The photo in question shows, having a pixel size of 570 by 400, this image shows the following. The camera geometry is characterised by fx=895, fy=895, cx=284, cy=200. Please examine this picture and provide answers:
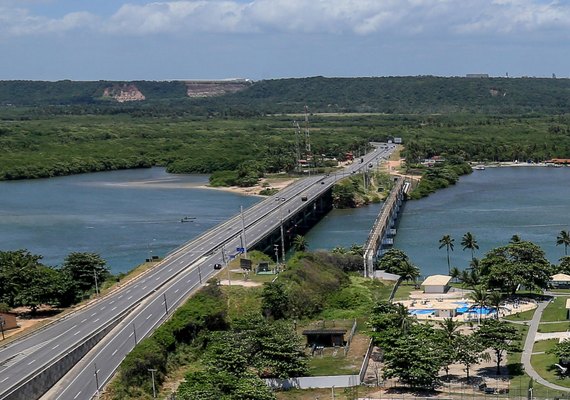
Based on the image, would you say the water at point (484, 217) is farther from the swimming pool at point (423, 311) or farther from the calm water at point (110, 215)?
the calm water at point (110, 215)

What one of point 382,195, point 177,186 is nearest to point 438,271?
point 382,195

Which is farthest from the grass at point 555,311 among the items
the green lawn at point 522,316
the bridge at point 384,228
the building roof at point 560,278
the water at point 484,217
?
the water at point 484,217

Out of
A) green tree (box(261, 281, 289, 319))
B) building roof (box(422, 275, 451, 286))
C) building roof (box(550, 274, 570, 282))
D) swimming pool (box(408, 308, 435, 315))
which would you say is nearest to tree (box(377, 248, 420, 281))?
building roof (box(422, 275, 451, 286))

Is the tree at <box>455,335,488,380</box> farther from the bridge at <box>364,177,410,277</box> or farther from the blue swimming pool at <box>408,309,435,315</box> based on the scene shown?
the bridge at <box>364,177,410,277</box>

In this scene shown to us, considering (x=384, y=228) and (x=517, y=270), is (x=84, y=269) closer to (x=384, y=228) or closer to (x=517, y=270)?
(x=517, y=270)

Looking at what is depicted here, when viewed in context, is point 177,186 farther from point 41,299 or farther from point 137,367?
point 137,367
